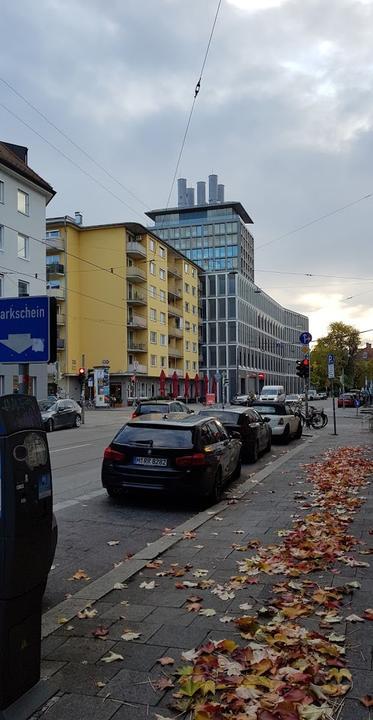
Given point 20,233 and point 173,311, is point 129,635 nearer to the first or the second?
point 20,233

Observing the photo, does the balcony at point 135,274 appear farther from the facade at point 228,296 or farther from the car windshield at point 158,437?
the car windshield at point 158,437

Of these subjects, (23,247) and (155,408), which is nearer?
(155,408)

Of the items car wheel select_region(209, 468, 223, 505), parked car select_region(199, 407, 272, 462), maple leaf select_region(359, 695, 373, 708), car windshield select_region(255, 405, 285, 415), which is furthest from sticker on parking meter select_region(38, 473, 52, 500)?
car windshield select_region(255, 405, 285, 415)

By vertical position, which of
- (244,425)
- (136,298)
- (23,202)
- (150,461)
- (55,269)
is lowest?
(150,461)

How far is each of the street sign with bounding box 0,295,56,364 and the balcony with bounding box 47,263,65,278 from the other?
54.7 metres

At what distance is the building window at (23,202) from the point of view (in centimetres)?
4076

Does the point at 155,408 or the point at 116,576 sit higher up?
the point at 155,408

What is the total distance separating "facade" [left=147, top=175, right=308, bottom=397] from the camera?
9125 centimetres

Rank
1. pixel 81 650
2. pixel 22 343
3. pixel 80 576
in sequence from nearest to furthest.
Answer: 1. pixel 81 650
2. pixel 80 576
3. pixel 22 343

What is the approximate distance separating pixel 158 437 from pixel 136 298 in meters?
55.4

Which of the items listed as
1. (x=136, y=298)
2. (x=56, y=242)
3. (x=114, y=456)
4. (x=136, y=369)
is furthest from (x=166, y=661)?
(x=136, y=298)

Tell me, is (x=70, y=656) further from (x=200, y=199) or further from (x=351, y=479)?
(x=200, y=199)

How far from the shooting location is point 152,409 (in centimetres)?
1997

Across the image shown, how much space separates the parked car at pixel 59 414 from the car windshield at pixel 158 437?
19114 millimetres
